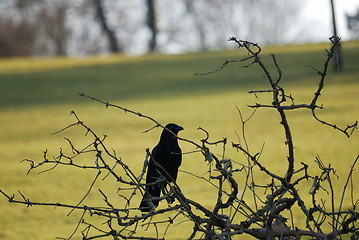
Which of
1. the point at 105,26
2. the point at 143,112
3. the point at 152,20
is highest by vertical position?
the point at 105,26

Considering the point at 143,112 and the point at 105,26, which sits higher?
the point at 105,26

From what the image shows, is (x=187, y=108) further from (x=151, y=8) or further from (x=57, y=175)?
(x=151, y=8)

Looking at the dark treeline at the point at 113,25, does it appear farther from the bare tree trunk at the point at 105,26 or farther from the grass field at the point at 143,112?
the grass field at the point at 143,112

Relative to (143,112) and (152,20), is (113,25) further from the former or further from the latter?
(143,112)

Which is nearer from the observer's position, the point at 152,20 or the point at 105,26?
the point at 152,20

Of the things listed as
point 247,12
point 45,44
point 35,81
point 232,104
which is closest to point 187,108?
point 232,104

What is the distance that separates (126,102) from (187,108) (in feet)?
6.08

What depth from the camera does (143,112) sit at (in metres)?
19.2

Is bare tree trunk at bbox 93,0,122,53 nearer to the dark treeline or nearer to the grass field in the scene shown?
the dark treeline

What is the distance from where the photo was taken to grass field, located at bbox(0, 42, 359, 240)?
11164mm

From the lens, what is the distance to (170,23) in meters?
49.3

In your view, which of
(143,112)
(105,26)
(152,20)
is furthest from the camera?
(105,26)

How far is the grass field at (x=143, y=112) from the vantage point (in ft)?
36.6

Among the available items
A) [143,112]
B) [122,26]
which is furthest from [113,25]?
[143,112]
